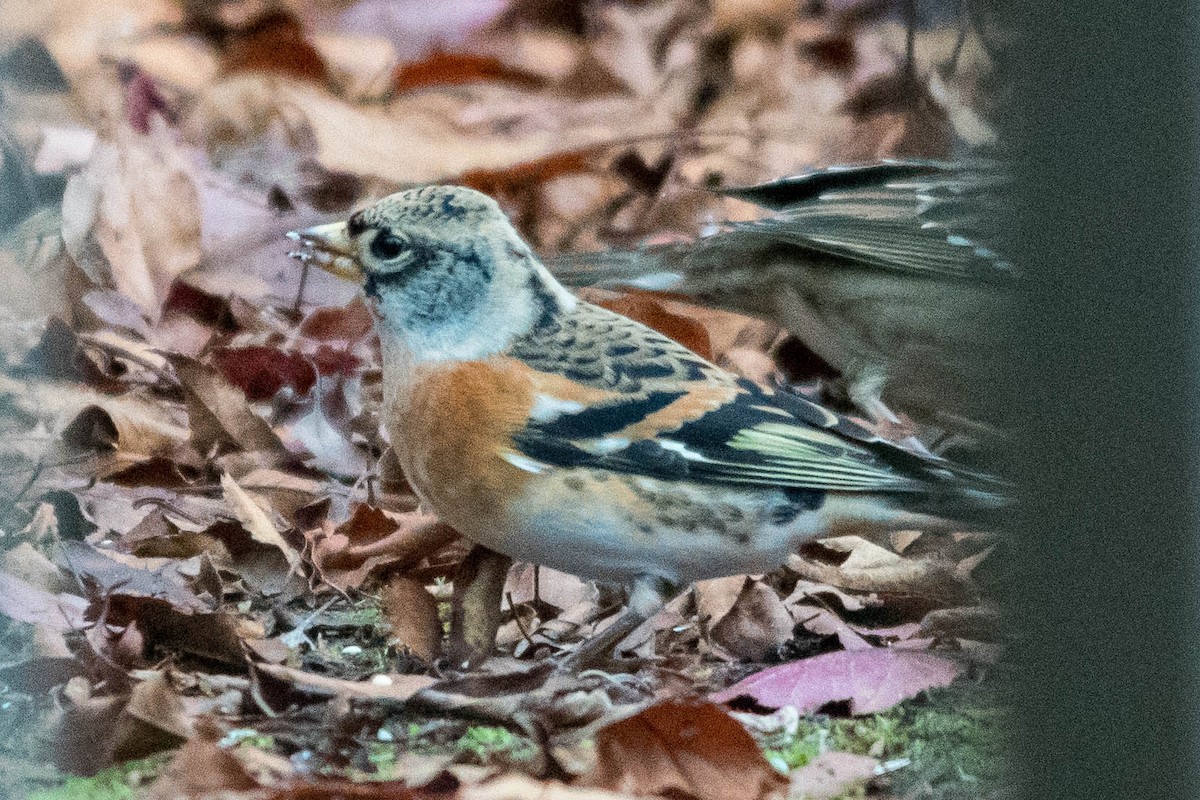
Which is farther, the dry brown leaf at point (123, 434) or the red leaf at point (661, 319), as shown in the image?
the dry brown leaf at point (123, 434)

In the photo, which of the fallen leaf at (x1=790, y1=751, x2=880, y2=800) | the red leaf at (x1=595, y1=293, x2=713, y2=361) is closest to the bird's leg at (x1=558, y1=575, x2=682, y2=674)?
the fallen leaf at (x1=790, y1=751, x2=880, y2=800)

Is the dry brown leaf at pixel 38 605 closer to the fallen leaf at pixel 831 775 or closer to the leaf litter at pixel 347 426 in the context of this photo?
the leaf litter at pixel 347 426

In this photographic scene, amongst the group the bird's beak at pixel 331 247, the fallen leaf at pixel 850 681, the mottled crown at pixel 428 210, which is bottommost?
the fallen leaf at pixel 850 681

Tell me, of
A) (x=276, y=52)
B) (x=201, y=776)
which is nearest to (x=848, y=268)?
(x=201, y=776)

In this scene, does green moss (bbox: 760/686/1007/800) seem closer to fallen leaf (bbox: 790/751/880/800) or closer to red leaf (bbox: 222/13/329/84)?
fallen leaf (bbox: 790/751/880/800)

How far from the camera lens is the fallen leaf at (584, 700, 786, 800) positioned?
186cm

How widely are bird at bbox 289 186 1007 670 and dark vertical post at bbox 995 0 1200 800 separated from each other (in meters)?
1.36

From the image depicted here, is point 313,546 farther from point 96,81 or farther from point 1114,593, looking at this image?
point 96,81

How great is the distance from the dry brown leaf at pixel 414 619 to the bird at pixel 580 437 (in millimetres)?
229

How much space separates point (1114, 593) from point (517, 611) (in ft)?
6.36

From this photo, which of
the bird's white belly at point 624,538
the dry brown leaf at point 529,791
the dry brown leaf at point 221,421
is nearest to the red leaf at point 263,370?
the dry brown leaf at point 221,421

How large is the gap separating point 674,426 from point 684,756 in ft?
1.81

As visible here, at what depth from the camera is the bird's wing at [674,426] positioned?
2242 mm

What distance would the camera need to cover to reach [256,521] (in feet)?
9.18
